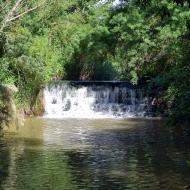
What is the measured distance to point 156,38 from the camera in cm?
3219

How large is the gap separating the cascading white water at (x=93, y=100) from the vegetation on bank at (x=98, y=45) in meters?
0.87

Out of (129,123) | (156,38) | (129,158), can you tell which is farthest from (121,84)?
(129,158)

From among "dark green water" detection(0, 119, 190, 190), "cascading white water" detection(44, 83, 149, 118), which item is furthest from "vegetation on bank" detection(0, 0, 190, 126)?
"dark green water" detection(0, 119, 190, 190)

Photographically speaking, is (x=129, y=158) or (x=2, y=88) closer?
(x=129, y=158)

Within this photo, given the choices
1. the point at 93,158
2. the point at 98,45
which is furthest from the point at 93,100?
the point at 93,158

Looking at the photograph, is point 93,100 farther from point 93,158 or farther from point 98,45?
point 93,158

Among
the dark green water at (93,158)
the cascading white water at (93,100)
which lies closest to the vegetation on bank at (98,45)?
the cascading white water at (93,100)

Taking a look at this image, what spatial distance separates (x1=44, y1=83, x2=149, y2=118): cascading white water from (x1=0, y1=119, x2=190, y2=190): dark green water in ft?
21.3

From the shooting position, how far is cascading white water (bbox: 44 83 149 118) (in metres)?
32.5

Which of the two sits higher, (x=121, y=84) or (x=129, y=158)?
(x=121, y=84)

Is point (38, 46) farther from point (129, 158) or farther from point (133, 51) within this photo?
point (129, 158)

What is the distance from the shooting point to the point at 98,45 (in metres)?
39.0

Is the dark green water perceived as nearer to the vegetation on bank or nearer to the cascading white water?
the vegetation on bank

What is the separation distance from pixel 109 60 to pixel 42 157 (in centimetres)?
2668
